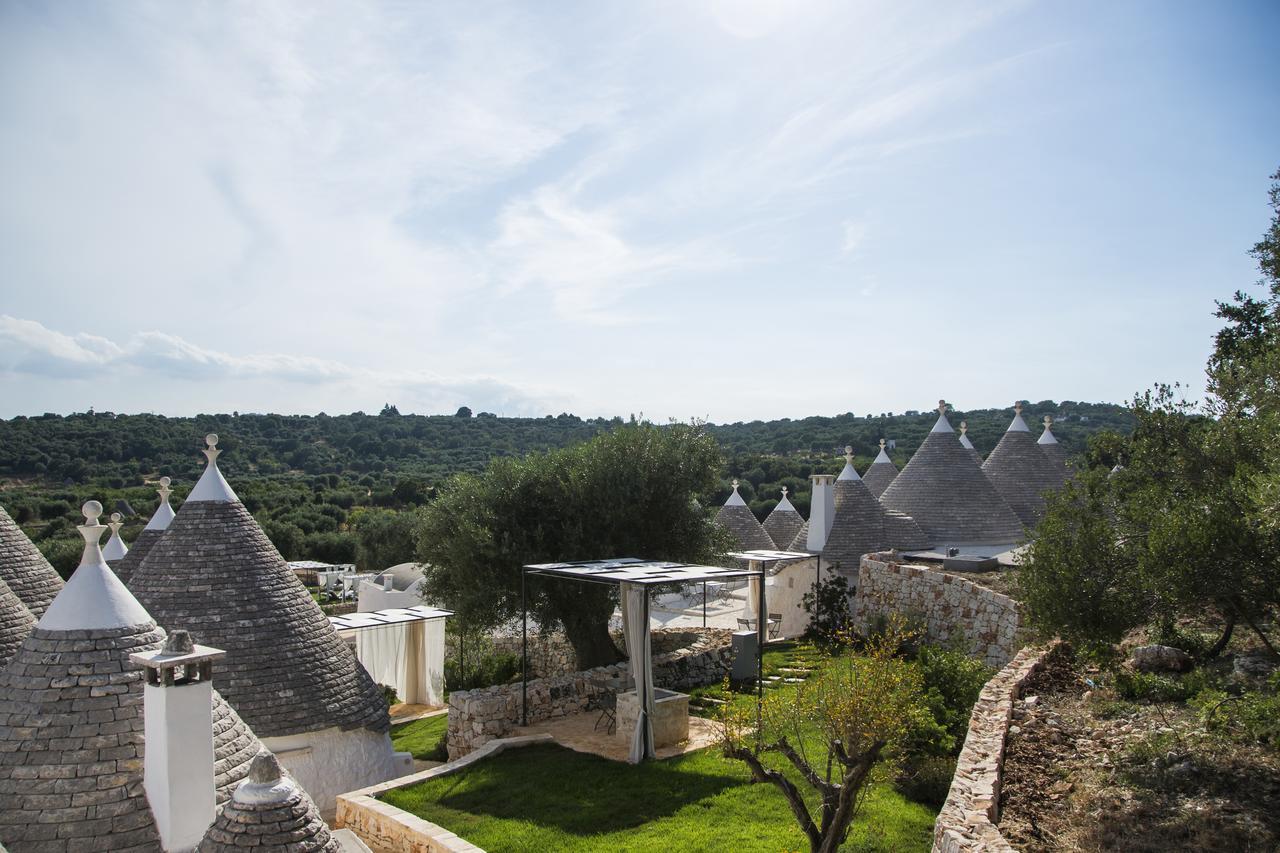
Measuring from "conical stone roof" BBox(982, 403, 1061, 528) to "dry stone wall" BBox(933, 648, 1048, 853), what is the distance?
640 inches

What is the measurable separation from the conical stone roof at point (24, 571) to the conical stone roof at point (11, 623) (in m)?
0.99

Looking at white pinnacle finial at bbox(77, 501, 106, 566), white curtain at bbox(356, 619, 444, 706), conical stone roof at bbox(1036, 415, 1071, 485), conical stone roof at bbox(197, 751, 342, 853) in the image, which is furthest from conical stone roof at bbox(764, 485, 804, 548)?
conical stone roof at bbox(197, 751, 342, 853)

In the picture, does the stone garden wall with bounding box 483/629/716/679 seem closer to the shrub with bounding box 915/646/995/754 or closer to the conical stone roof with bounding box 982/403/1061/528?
the shrub with bounding box 915/646/995/754

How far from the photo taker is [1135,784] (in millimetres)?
7012


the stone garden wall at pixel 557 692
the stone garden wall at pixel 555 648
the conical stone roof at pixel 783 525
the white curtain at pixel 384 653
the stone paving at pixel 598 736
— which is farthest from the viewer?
the conical stone roof at pixel 783 525

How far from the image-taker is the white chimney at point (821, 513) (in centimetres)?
2192

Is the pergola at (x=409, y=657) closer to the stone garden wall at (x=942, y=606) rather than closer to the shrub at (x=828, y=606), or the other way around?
the shrub at (x=828, y=606)

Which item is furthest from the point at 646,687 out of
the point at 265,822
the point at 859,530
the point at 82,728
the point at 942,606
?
the point at 859,530

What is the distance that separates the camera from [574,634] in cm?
1822

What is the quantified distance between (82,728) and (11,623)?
3.76 m

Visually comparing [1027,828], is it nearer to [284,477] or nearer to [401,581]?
[401,581]

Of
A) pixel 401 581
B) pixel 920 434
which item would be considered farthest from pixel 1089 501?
pixel 920 434

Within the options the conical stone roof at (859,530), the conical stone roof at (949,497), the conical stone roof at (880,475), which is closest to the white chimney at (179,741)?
the conical stone roof at (859,530)

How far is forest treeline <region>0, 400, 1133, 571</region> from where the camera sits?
42219 millimetres
